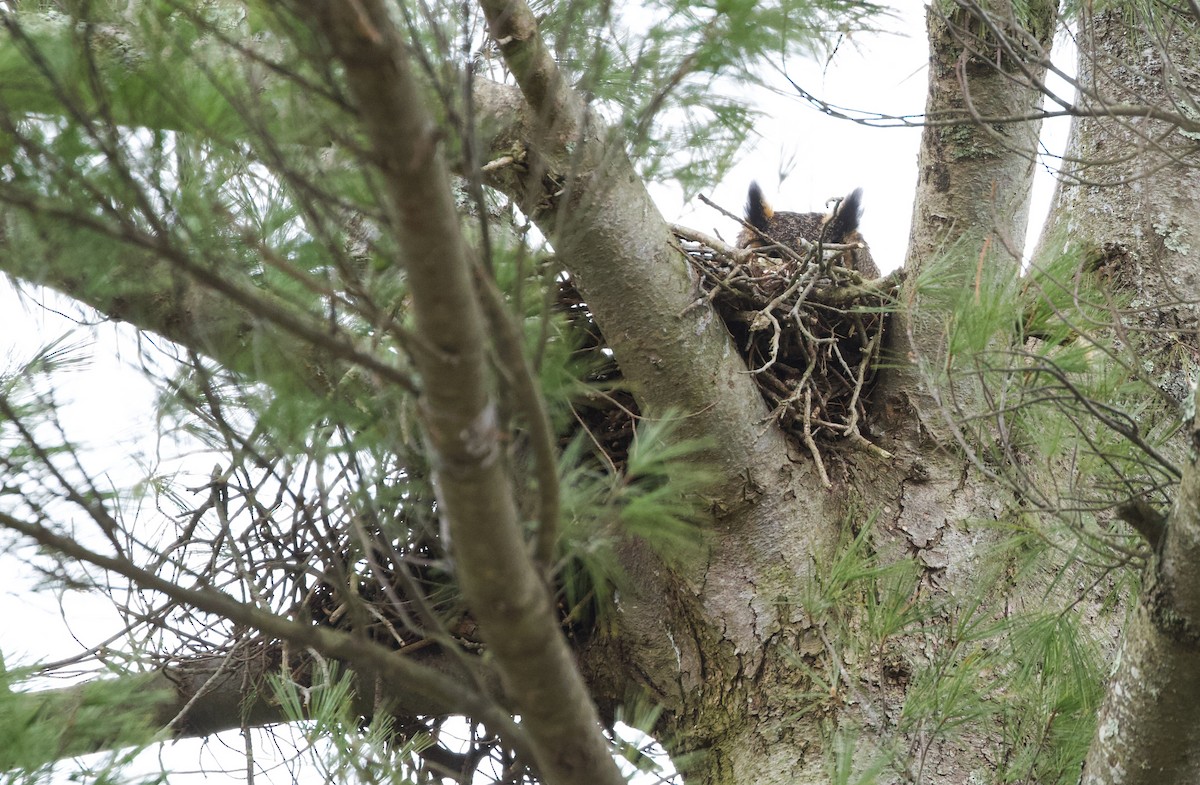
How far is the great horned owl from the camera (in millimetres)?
3139

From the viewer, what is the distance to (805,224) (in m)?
3.43

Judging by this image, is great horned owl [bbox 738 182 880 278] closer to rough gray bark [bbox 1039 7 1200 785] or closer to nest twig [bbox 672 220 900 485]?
rough gray bark [bbox 1039 7 1200 785]

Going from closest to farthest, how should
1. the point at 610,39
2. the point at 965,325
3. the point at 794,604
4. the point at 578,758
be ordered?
1. the point at 578,758
2. the point at 610,39
3. the point at 965,325
4. the point at 794,604

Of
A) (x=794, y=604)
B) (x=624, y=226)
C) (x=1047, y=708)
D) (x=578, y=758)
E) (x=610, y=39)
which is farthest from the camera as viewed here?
(x=794, y=604)

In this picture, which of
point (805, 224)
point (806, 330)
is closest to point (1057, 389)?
point (806, 330)

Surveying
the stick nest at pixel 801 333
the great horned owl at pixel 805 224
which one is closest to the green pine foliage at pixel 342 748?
the stick nest at pixel 801 333

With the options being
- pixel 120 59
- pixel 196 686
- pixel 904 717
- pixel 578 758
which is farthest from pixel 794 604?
pixel 120 59

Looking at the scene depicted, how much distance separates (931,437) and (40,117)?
161 cm

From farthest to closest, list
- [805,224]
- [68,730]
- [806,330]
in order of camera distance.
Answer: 1. [805,224]
2. [806,330]
3. [68,730]

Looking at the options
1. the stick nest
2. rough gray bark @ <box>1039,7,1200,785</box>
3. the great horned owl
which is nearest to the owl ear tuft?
the great horned owl

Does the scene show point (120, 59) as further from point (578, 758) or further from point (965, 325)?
point (965, 325)

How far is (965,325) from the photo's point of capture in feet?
4.57

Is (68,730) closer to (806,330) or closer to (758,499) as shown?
(758,499)

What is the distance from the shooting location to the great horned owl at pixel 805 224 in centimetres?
314
